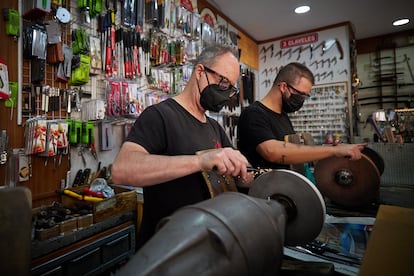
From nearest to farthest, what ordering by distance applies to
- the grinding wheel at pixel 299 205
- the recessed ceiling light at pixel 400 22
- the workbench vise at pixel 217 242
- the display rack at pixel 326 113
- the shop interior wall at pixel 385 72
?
the workbench vise at pixel 217 242 → the grinding wheel at pixel 299 205 → the display rack at pixel 326 113 → the recessed ceiling light at pixel 400 22 → the shop interior wall at pixel 385 72

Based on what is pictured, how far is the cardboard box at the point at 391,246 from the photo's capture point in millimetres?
701

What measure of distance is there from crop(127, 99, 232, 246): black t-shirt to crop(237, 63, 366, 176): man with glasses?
1.89ft

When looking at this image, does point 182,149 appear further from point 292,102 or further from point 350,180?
point 350,180

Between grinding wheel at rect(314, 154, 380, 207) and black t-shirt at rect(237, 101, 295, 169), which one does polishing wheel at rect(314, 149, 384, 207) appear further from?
black t-shirt at rect(237, 101, 295, 169)

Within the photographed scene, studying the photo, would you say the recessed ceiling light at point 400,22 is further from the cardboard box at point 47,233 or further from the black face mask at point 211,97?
the cardboard box at point 47,233

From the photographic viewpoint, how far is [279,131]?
1857mm

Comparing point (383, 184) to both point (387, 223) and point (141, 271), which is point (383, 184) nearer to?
point (387, 223)

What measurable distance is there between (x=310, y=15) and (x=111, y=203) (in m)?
4.26

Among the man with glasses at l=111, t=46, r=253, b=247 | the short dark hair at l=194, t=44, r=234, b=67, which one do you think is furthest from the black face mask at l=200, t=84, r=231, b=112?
the short dark hair at l=194, t=44, r=234, b=67

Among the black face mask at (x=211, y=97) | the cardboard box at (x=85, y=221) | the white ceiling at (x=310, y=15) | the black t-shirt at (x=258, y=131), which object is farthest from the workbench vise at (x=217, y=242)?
the white ceiling at (x=310, y=15)

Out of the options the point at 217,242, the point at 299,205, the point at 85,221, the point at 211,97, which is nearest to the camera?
the point at 217,242

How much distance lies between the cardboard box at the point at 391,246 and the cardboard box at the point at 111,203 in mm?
1552

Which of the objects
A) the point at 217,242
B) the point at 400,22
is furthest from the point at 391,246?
the point at 400,22

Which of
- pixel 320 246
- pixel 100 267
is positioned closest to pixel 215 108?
pixel 320 246
